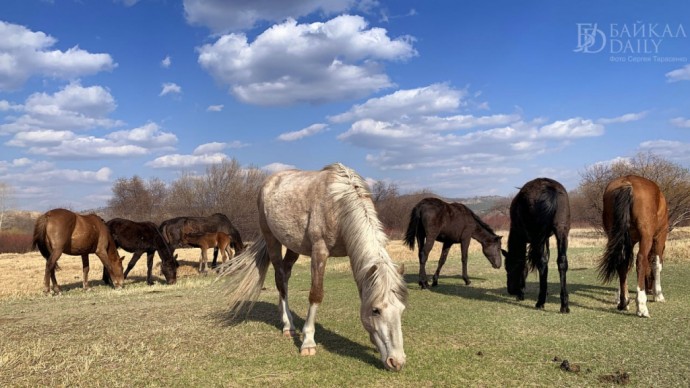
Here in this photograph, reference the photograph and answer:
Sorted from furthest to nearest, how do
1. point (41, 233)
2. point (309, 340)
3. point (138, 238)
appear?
point (138, 238) < point (41, 233) < point (309, 340)

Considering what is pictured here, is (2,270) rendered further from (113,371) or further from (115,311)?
(113,371)

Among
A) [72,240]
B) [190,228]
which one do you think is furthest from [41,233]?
[190,228]

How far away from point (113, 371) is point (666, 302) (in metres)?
8.40

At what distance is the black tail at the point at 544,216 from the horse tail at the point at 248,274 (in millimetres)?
4691

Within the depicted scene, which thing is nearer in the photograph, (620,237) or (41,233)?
(620,237)

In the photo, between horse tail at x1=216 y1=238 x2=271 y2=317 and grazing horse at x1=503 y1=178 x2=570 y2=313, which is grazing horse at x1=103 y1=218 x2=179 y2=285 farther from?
grazing horse at x1=503 y1=178 x2=570 y2=313

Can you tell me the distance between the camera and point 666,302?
6.93 metres

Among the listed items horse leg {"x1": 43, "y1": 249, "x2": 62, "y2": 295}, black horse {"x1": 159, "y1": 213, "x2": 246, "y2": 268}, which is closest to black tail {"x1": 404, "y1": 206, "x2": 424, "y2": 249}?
horse leg {"x1": 43, "y1": 249, "x2": 62, "y2": 295}

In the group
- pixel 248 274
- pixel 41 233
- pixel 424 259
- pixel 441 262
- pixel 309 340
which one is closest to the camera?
pixel 309 340

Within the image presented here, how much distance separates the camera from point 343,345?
499cm

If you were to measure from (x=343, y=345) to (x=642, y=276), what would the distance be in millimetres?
4828


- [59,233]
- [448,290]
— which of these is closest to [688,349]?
[448,290]

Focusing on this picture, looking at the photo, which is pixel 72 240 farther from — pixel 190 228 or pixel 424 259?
pixel 424 259

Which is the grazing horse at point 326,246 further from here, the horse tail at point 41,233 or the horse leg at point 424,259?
the horse tail at point 41,233
